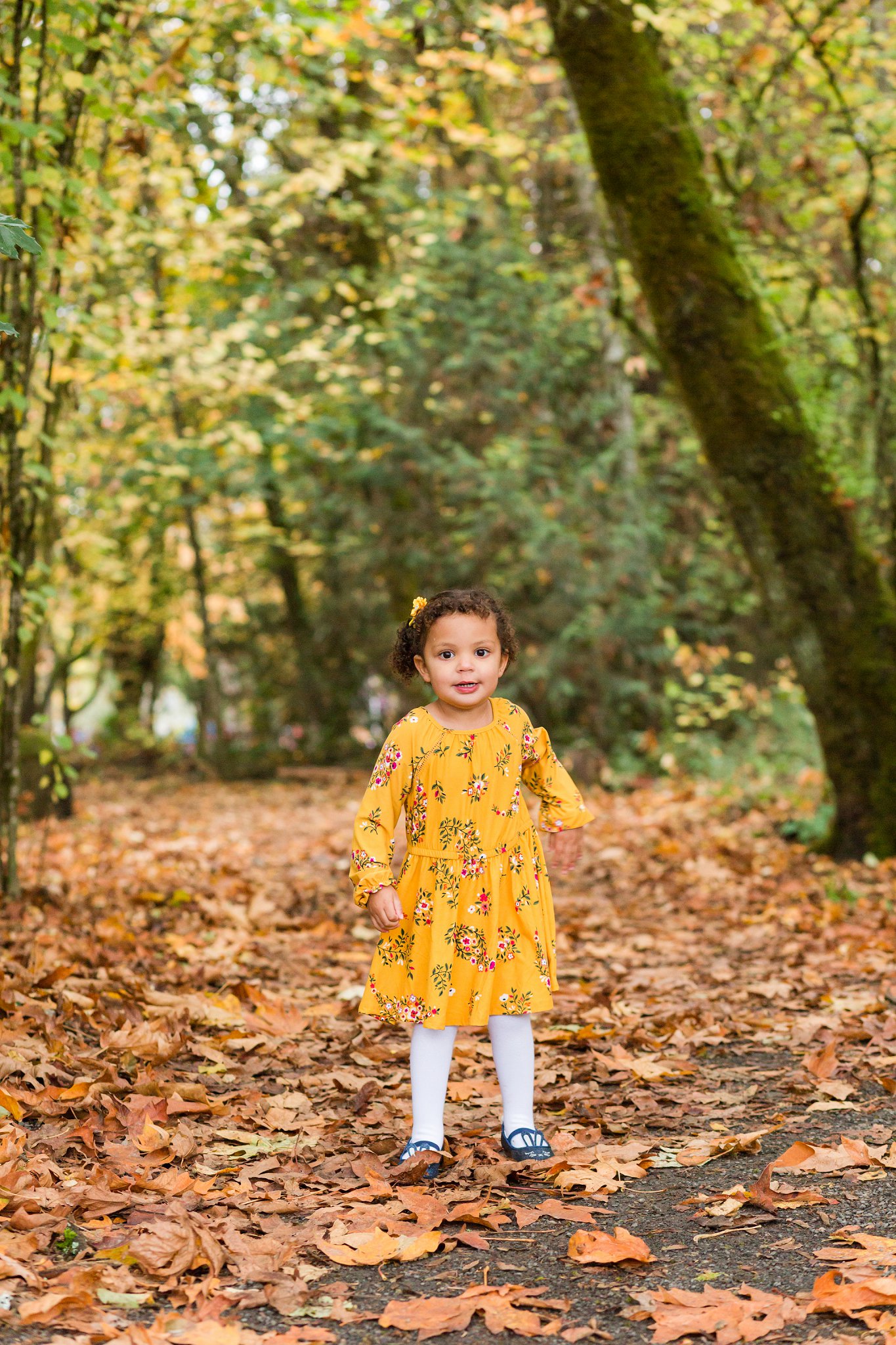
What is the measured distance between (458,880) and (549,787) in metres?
0.40

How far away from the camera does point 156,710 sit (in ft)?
71.1

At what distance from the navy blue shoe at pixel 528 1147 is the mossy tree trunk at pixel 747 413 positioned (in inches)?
179

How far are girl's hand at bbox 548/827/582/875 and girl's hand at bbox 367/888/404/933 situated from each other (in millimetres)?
513

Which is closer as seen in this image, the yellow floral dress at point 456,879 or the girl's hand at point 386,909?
the girl's hand at point 386,909

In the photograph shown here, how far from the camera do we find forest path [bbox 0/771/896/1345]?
2.46m

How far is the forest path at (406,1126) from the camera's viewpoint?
2.46 metres

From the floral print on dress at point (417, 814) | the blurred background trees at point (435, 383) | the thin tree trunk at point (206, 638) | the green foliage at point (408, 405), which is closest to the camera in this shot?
the floral print on dress at point (417, 814)

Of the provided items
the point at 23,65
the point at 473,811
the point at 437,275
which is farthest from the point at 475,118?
the point at 473,811

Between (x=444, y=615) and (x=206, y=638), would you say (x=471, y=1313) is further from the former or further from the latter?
(x=206, y=638)

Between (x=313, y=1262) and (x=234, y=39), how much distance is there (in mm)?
8067

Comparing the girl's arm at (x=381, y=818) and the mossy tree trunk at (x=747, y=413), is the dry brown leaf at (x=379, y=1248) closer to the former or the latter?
the girl's arm at (x=381, y=818)

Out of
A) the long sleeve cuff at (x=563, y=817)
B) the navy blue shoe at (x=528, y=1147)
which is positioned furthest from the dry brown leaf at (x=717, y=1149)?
the long sleeve cuff at (x=563, y=817)

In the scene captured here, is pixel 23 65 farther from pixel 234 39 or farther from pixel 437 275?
pixel 437 275

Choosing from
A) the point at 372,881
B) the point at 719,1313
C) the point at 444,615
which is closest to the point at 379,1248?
the point at 719,1313
